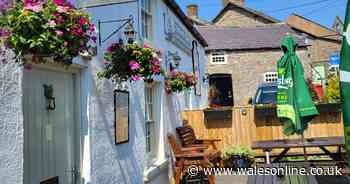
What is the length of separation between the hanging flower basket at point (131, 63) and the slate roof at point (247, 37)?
21755 millimetres

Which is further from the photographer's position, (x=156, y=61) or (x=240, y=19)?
(x=240, y=19)

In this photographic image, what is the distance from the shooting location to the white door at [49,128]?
3.35 m

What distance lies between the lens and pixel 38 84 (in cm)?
356

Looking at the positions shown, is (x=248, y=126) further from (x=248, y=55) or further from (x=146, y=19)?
(x=248, y=55)

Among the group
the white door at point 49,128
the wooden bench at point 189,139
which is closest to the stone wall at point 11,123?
the white door at point 49,128

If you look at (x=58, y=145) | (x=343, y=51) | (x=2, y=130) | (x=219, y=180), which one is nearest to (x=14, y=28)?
Result: (x=2, y=130)

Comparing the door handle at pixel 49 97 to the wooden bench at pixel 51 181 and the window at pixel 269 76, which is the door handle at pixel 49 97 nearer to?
the wooden bench at pixel 51 181

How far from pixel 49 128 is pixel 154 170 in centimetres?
344

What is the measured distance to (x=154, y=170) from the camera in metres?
6.82

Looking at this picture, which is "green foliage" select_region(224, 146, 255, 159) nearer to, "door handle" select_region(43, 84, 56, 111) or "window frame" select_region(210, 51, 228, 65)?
"door handle" select_region(43, 84, 56, 111)

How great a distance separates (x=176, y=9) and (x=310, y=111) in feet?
16.2

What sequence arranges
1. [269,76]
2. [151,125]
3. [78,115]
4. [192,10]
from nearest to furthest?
1. [78,115]
2. [151,125]
3. [269,76]
4. [192,10]

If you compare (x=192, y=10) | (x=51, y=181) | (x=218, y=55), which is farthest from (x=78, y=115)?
(x=192, y=10)

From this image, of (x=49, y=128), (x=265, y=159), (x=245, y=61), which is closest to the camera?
(x=49, y=128)
